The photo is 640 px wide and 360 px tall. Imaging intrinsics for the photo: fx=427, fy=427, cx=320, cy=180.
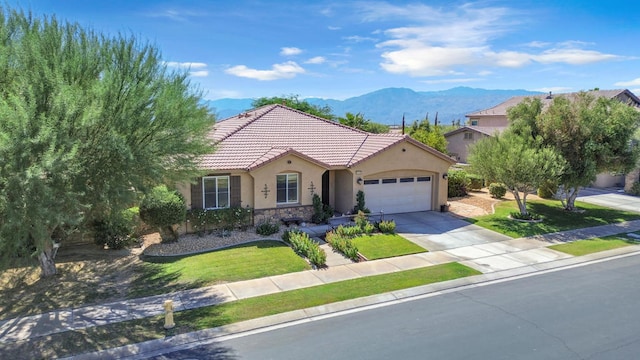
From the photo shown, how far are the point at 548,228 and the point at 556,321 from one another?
37.6ft

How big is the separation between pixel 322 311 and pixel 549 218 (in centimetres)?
1693

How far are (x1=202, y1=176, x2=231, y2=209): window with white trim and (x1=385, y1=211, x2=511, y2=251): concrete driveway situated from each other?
8.05m

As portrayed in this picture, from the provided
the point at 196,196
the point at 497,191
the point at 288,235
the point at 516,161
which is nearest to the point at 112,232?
the point at 196,196

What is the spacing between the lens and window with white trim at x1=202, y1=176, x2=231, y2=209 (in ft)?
→ 62.0

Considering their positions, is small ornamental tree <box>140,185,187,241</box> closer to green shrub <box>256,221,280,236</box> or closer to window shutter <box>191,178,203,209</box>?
window shutter <box>191,178,203,209</box>

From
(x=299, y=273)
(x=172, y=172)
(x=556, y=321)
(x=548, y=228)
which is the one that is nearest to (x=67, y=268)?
(x=172, y=172)

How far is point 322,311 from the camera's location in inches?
450

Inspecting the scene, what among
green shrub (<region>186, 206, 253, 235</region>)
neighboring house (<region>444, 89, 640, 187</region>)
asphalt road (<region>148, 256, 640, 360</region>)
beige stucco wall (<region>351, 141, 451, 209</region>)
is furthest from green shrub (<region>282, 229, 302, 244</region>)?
neighboring house (<region>444, 89, 640, 187</region>)

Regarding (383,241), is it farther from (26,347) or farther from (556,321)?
(26,347)

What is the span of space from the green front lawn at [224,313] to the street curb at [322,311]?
0.73ft

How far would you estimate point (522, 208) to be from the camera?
890 inches

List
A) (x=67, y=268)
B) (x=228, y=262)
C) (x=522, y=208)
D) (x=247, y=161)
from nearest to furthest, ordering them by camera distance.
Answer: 1. (x=67, y=268)
2. (x=228, y=262)
3. (x=247, y=161)
4. (x=522, y=208)

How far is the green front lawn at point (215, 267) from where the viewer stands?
13.2 m

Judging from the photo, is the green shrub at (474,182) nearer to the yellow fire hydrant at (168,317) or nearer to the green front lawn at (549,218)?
the green front lawn at (549,218)
